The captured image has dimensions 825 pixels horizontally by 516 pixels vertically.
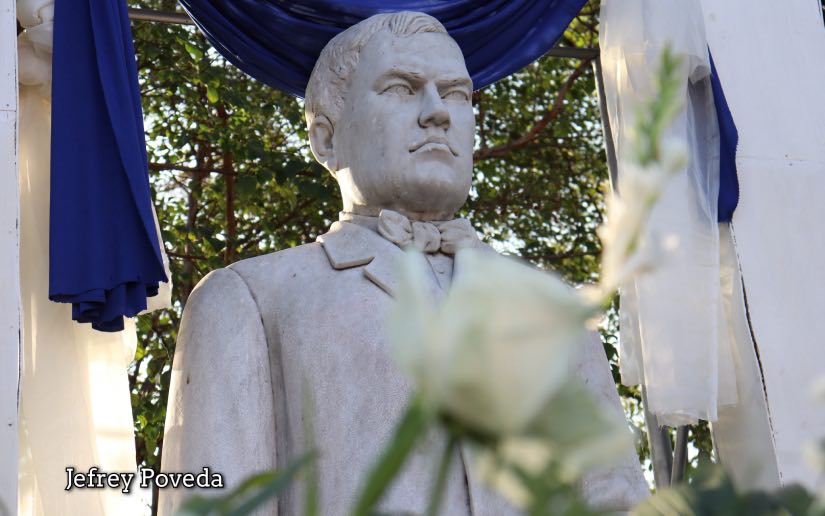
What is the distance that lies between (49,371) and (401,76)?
1168 millimetres

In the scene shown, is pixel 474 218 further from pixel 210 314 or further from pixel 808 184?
pixel 210 314

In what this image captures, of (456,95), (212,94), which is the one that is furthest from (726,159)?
(212,94)

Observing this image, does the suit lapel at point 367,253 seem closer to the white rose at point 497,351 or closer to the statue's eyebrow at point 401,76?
the statue's eyebrow at point 401,76

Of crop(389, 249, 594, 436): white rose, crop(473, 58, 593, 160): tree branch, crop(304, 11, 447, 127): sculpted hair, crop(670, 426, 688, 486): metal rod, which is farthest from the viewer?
crop(473, 58, 593, 160): tree branch

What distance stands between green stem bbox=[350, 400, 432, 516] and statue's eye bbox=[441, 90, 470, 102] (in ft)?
9.95

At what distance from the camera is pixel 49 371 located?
3457 millimetres

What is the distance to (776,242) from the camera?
13.4 feet

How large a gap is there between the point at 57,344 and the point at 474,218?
4406mm

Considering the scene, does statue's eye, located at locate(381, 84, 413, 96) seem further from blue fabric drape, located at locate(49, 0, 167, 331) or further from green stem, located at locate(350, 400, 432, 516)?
green stem, located at locate(350, 400, 432, 516)

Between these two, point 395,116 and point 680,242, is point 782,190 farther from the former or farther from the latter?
point 395,116

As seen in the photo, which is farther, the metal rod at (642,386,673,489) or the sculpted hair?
the metal rod at (642,386,673,489)

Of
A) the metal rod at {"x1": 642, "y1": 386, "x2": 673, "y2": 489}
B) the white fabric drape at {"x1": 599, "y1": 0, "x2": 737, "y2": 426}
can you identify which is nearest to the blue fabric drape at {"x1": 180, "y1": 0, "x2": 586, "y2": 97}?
the white fabric drape at {"x1": 599, "y1": 0, "x2": 737, "y2": 426}

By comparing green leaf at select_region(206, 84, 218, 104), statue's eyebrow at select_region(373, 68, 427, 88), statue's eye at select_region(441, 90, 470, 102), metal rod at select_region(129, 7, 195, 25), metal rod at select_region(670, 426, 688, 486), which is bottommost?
metal rod at select_region(670, 426, 688, 486)

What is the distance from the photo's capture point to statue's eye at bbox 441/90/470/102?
3685 mm
